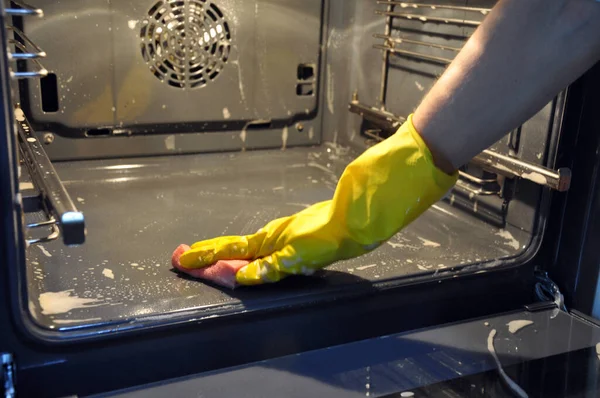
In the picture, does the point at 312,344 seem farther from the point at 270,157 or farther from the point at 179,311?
the point at 270,157

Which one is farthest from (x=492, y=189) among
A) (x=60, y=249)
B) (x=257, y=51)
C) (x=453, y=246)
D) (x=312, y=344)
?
(x=60, y=249)

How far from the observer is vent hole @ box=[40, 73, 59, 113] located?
4.31ft

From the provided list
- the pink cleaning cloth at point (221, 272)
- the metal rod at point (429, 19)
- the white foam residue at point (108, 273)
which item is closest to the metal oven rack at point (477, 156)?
the metal rod at point (429, 19)

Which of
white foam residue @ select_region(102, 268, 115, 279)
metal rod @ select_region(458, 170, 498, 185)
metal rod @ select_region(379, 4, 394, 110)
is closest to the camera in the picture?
white foam residue @ select_region(102, 268, 115, 279)

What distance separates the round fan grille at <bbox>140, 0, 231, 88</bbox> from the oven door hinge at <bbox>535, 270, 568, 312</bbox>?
792mm

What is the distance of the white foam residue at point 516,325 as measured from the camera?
3.18 feet

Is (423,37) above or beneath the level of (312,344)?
above

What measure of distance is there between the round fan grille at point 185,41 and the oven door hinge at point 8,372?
0.79 meters

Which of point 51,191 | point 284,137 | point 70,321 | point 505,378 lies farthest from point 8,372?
point 284,137

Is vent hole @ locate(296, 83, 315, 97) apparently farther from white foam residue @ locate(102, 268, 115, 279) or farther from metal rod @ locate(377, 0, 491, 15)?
white foam residue @ locate(102, 268, 115, 279)

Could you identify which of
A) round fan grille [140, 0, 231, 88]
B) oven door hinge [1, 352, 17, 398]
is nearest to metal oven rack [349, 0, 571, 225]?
round fan grille [140, 0, 231, 88]

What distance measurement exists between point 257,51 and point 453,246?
650 millimetres

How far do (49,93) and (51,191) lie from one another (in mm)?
620

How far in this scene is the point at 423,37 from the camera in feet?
4.32
